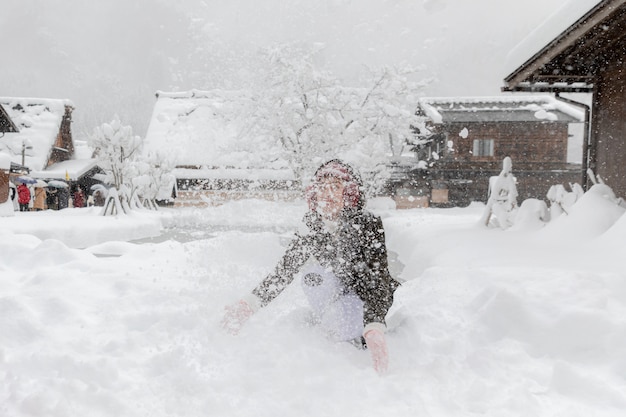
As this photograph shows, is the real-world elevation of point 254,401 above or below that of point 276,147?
below

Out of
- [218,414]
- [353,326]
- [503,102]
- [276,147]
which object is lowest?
[218,414]

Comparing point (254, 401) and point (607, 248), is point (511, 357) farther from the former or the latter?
point (607, 248)

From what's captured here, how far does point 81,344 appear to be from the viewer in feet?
8.14

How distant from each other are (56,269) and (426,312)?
3150 millimetres

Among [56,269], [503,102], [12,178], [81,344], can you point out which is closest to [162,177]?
[12,178]

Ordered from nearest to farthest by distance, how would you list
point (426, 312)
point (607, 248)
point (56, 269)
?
point (426, 312), point (56, 269), point (607, 248)

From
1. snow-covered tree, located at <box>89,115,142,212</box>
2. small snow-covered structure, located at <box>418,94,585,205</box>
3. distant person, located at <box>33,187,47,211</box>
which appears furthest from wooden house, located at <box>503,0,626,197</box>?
distant person, located at <box>33,187,47,211</box>

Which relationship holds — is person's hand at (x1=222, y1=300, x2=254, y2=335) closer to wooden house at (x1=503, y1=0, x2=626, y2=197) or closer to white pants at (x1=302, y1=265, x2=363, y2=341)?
white pants at (x1=302, y1=265, x2=363, y2=341)

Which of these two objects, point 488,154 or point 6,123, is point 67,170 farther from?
point 488,154

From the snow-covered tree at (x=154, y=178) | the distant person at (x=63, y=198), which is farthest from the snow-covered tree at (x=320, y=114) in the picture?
the distant person at (x=63, y=198)

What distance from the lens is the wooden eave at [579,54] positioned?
5.59 m

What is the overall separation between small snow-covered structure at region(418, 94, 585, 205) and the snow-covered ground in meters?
20.7

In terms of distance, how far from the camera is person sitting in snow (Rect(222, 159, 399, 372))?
244 centimetres

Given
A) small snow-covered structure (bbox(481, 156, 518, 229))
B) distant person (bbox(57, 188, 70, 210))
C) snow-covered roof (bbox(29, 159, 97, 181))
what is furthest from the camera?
snow-covered roof (bbox(29, 159, 97, 181))
